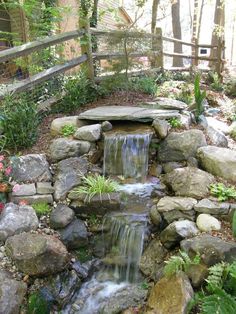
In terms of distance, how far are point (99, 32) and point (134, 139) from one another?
3428 millimetres

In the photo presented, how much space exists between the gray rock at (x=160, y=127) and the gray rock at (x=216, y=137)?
31.1 inches

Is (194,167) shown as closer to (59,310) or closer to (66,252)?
(66,252)

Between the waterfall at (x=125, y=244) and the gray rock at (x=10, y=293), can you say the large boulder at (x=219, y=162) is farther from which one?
the gray rock at (x=10, y=293)

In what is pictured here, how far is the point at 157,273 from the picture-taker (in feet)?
12.4

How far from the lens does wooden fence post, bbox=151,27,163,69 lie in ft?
30.5

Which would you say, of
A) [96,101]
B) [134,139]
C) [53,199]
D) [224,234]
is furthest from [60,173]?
[96,101]

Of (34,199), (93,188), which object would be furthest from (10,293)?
(93,188)

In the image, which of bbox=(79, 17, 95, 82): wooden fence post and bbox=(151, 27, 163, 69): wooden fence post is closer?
bbox=(79, 17, 95, 82): wooden fence post

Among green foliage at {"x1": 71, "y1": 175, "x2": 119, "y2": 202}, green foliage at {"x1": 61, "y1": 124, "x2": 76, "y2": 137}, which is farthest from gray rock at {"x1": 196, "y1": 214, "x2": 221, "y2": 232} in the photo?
green foliage at {"x1": 61, "y1": 124, "x2": 76, "y2": 137}

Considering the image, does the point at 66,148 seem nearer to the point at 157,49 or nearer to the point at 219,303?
the point at 219,303

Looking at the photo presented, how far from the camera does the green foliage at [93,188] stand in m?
4.59

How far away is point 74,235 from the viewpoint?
167 inches

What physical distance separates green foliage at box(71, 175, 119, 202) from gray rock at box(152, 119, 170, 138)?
4.08 feet

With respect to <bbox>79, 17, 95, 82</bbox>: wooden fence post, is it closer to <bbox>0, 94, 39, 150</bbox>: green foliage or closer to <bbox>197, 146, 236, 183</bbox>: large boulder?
<bbox>0, 94, 39, 150</bbox>: green foliage
